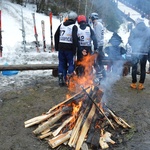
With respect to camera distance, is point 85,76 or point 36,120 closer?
point 36,120

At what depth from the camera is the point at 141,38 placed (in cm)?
826

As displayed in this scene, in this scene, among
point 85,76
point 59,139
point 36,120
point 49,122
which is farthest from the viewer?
point 85,76

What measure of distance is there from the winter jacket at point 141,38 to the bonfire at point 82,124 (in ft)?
9.41

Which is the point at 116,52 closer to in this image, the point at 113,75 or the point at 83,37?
the point at 113,75

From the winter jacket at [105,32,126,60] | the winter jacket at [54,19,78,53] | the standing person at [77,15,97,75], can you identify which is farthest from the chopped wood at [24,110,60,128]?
the winter jacket at [105,32,126,60]

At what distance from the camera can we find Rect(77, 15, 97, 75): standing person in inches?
328

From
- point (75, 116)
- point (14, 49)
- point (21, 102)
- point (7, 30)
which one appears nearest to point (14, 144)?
point (75, 116)

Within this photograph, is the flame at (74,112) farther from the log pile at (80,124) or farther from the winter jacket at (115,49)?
the winter jacket at (115,49)

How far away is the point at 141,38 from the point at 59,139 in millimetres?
4410

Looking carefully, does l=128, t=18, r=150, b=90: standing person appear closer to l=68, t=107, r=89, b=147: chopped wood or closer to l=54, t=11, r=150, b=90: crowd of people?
A: l=54, t=11, r=150, b=90: crowd of people

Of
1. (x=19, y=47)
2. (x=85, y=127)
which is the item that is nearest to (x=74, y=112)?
(x=85, y=127)

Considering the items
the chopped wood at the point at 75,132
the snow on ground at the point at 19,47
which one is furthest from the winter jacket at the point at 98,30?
the chopped wood at the point at 75,132

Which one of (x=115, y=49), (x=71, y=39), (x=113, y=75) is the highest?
(x=71, y=39)

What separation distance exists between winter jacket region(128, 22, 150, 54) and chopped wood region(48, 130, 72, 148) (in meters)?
4.04
